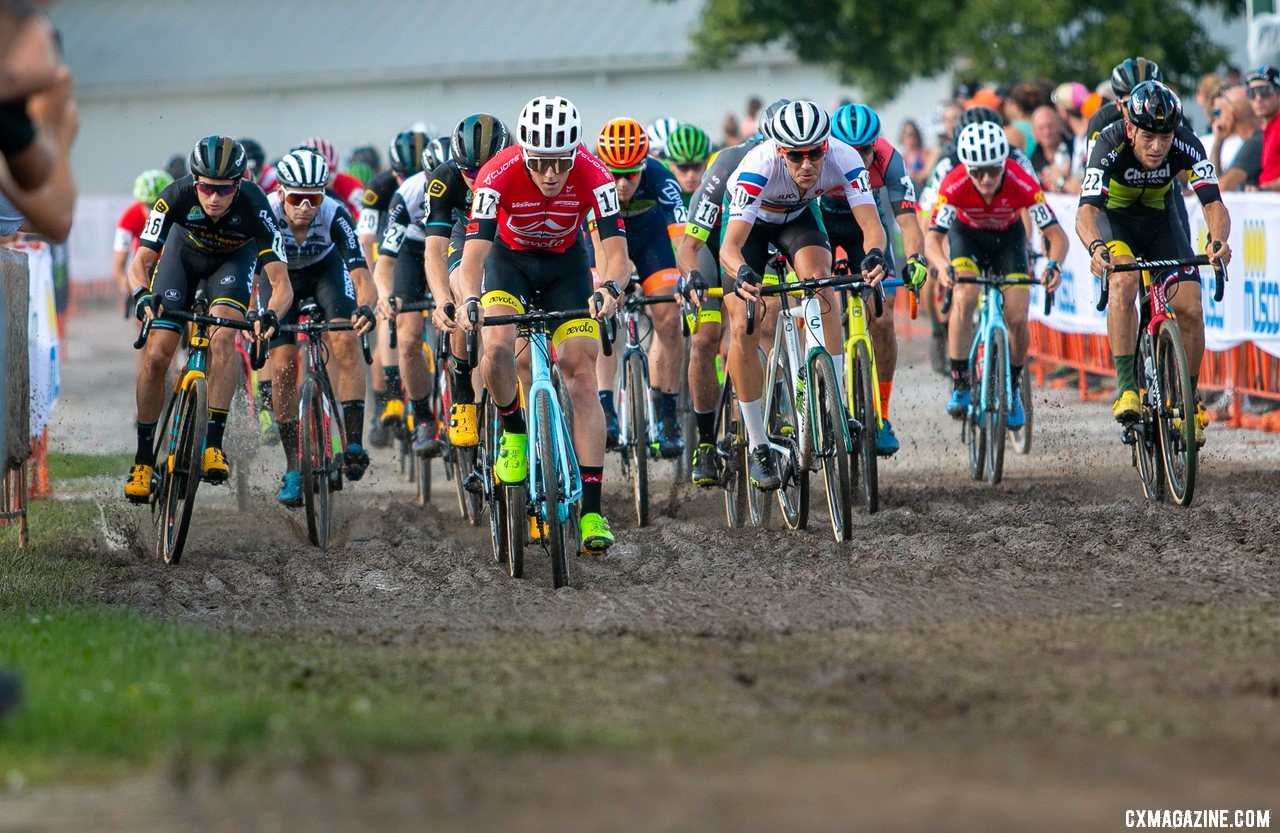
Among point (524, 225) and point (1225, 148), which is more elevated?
point (1225, 148)

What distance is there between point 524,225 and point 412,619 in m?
2.12

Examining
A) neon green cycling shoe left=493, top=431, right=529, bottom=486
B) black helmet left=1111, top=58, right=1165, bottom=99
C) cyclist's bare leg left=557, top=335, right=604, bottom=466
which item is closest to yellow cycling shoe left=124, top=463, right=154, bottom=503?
neon green cycling shoe left=493, top=431, right=529, bottom=486

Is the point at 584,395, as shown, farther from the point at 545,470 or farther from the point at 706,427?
the point at 706,427

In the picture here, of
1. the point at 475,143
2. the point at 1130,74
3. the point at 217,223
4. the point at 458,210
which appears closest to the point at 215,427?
the point at 217,223

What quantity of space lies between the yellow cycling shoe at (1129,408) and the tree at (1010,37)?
1445 cm

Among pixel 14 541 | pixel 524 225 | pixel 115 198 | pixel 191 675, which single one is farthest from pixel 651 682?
pixel 115 198

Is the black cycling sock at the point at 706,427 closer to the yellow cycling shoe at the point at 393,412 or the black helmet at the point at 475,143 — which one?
the black helmet at the point at 475,143

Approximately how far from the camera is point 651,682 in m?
5.87

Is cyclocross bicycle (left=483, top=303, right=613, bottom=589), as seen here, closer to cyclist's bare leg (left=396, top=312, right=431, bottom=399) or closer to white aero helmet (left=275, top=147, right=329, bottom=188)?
white aero helmet (left=275, top=147, right=329, bottom=188)

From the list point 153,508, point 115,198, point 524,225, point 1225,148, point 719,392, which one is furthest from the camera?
point 115,198

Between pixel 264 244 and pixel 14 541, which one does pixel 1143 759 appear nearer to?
pixel 264 244

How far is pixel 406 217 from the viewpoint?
1205cm

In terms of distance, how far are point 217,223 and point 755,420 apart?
10.2ft

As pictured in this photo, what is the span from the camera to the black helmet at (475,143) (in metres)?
9.98
